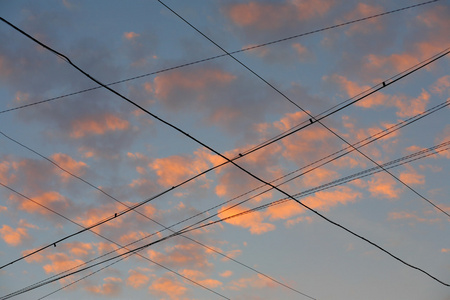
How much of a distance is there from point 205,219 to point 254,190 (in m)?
1.68

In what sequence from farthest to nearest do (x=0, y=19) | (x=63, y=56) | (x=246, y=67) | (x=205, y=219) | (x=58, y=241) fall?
1. (x=205, y=219)
2. (x=58, y=241)
3. (x=246, y=67)
4. (x=63, y=56)
5. (x=0, y=19)

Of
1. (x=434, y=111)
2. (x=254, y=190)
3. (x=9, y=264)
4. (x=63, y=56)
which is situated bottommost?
(x=9, y=264)

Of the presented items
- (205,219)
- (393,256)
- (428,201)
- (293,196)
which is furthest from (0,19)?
(428,201)

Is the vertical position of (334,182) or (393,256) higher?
(334,182)

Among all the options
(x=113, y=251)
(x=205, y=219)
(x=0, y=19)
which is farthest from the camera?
(x=113, y=251)

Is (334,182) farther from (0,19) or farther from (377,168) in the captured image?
(0,19)

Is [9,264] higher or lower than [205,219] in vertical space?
lower

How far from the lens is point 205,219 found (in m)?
14.1

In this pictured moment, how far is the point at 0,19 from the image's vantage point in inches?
292

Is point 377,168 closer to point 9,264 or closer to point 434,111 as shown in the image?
point 434,111

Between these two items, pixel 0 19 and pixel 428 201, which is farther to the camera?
pixel 428 201

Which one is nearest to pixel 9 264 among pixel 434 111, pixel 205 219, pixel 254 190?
pixel 205 219

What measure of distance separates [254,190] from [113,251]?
15.8 ft

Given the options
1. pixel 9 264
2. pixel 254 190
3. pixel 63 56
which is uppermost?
pixel 254 190
